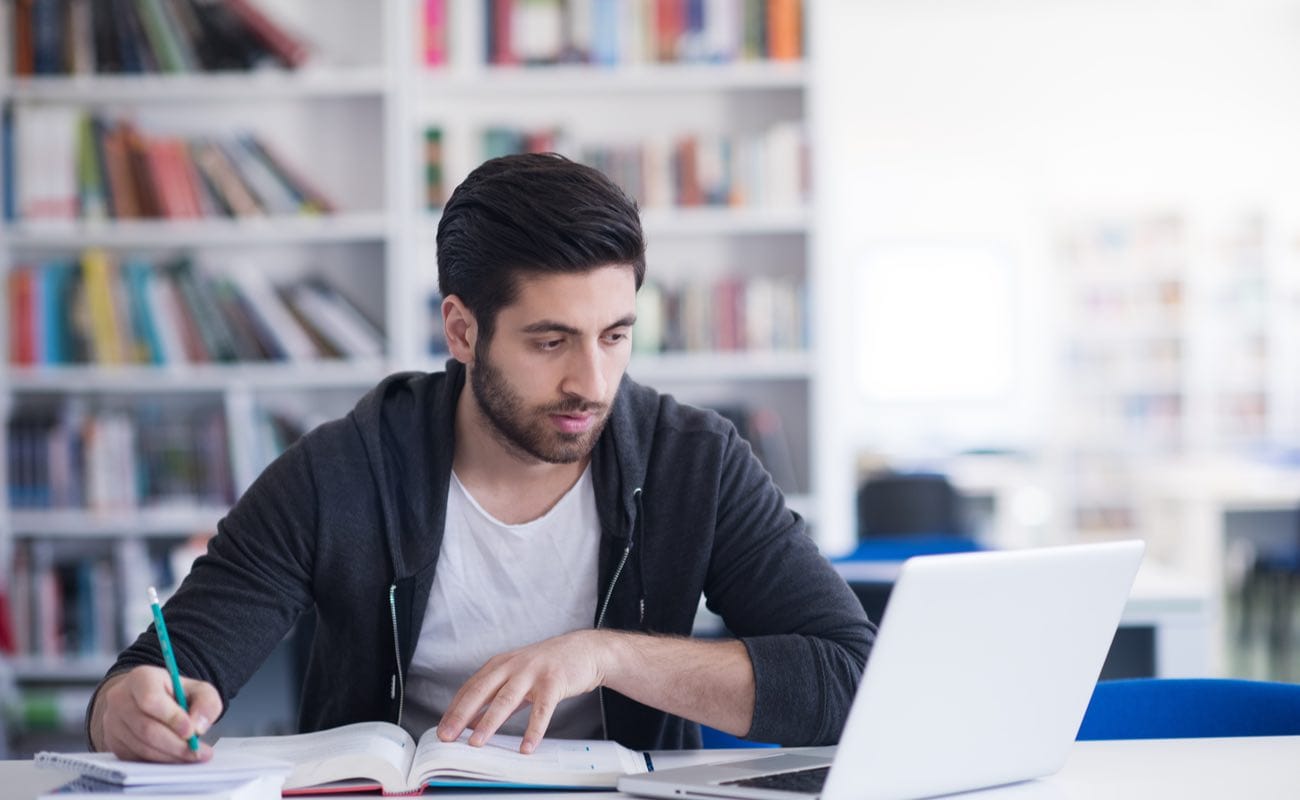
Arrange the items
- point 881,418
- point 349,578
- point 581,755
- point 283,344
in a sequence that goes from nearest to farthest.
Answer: point 581,755, point 349,578, point 283,344, point 881,418

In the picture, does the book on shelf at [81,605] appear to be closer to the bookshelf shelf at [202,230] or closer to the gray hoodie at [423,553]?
the bookshelf shelf at [202,230]

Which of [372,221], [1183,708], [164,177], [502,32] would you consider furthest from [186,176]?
[1183,708]

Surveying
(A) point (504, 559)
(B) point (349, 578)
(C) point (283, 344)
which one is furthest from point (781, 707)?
Answer: (C) point (283, 344)

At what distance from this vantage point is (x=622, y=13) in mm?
3861

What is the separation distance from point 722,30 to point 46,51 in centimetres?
178

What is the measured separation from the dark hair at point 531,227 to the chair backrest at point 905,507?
2779mm

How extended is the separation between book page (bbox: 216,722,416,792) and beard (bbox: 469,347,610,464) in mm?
334

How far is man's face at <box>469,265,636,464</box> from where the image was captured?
1479 mm

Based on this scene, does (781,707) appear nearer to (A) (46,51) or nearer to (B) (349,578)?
(B) (349,578)

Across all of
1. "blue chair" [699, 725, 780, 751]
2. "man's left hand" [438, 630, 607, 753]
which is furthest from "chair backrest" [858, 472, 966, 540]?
"man's left hand" [438, 630, 607, 753]

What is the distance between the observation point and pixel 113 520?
374 centimetres

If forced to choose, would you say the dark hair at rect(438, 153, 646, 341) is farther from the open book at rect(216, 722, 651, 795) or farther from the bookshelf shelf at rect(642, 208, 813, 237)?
the bookshelf shelf at rect(642, 208, 813, 237)

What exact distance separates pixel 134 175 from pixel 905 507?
92.0 inches

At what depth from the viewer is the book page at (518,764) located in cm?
120
